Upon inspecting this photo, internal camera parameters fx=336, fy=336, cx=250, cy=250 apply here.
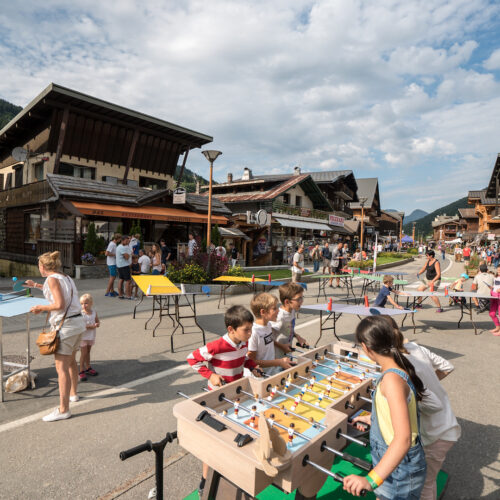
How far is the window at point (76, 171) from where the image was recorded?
18.5 meters

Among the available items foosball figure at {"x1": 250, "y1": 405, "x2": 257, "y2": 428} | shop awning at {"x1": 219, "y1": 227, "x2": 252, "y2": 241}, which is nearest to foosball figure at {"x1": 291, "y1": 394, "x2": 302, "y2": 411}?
foosball figure at {"x1": 250, "y1": 405, "x2": 257, "y2": 428}

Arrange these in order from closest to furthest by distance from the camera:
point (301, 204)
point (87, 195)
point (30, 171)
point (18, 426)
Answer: point (18, 426) → point (87, 195) → point (30, 171) → point (301, 204)

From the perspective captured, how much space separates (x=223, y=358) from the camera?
2.93 m

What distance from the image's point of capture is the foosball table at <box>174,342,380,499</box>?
171cm

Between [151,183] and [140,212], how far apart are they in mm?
6748

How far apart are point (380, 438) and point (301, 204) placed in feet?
102

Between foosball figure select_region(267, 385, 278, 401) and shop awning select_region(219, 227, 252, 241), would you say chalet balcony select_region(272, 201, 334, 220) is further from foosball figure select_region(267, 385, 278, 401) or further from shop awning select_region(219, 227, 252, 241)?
foosball figure select_region(267, 385, 278, 401)

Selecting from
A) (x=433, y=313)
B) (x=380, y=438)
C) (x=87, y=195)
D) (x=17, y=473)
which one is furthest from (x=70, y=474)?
(x=87, y=195)

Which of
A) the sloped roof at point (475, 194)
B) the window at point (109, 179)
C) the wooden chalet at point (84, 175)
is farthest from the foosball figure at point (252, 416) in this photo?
the sloped roof at point (475, 194)

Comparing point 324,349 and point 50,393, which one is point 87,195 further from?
point 324,349

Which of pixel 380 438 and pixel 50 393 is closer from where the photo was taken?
pixel 380 438

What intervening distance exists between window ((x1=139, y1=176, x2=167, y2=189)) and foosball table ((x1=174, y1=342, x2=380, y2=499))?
69.2 ft

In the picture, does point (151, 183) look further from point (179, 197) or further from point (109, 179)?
point (179, 197)

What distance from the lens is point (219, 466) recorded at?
1.88 metres
